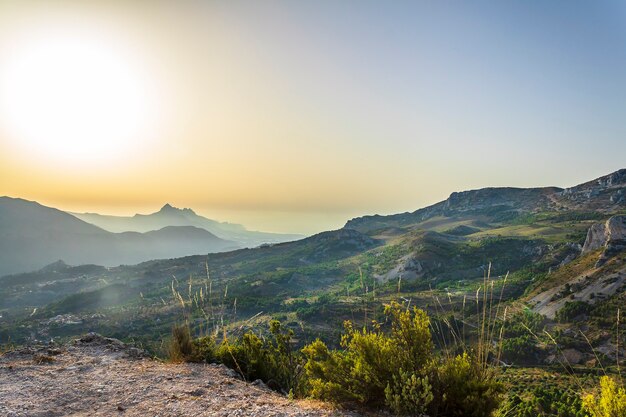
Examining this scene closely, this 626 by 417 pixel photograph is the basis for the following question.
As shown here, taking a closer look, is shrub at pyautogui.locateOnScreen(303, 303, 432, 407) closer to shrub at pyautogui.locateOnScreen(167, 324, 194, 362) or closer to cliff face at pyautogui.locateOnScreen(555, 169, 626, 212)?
shrub at pyautogui.locateOnScreen(167, 324, 194, 362)

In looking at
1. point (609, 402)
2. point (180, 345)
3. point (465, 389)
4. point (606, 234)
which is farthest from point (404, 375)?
point (606, 234)

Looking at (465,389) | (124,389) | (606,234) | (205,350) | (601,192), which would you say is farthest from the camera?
(601,192)

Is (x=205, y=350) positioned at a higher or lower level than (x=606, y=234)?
higher

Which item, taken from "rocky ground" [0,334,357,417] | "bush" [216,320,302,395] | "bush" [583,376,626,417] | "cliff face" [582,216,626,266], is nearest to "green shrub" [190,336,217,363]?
"bush" [216,320,302,395]

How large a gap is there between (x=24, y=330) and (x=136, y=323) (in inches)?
1150

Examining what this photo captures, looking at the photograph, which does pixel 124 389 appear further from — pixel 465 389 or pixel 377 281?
pixel 377 281

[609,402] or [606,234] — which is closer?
[609,402]

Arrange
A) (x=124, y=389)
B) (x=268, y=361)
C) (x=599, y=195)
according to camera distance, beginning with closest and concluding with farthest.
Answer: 1. (x=124, y=389)
2. (x=268, y=361)
3. (x=599, y=195)

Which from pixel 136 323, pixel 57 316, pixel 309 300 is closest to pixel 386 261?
pixel 309 300

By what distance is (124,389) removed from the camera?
23.5 ft

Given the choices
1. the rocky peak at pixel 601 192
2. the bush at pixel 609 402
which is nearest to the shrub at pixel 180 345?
the bush at pixel 609 402

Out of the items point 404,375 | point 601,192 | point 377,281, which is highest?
point 601,192

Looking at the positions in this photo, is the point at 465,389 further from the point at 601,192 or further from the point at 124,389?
the point at 601,192

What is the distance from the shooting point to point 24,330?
274 ft
